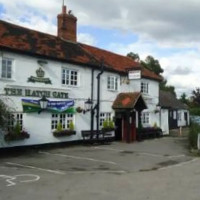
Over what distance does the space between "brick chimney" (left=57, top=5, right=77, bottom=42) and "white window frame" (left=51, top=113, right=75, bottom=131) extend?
245 inches

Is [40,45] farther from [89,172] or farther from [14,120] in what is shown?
[89,172]

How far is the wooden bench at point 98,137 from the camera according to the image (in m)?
23.6

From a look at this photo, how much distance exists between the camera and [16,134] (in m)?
18.8

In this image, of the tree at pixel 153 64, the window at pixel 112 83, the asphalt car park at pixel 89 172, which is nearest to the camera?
the asphalt car park at pixel 89 172

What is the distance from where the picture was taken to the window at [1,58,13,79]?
19078mm

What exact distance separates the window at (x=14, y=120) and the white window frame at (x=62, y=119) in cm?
239

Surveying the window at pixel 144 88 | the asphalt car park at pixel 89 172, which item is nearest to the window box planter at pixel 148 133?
the window at pixel 144 88

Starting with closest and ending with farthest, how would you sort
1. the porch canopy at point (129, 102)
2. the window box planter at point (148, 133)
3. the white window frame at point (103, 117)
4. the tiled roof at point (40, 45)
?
the tiled roof at point (40, 45)
the white window frame at point (103, 117)
the porch canopy at point (129, 102)
the window box planter at point (148, 133)

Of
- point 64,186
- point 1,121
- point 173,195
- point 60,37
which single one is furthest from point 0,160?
point 60,37

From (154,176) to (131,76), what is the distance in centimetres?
1477

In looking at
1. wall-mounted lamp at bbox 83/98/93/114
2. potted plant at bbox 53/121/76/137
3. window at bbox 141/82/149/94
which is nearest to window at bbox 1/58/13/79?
potted plant at bbox 53/121/76/137

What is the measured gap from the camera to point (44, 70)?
69.5 feet

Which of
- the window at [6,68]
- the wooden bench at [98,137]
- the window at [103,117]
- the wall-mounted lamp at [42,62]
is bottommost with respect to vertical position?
the wooden bench at [98,137]

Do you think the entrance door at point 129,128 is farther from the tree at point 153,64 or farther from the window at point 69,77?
the tree at point 153,64
